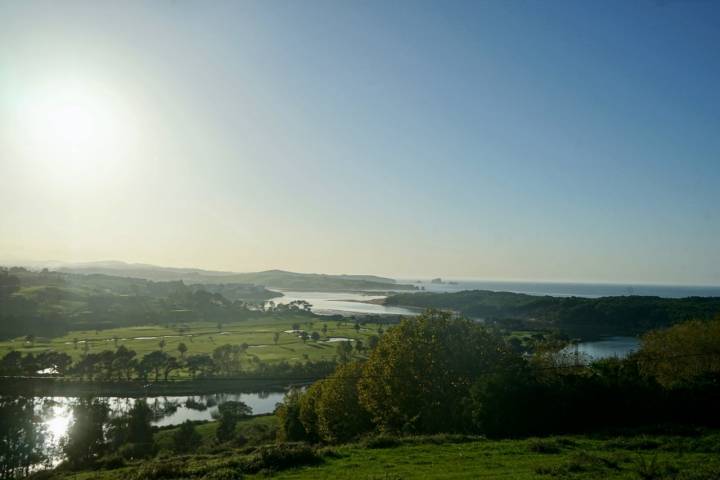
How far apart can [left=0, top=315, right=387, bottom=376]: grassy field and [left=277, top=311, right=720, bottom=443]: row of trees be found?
82.0 meters

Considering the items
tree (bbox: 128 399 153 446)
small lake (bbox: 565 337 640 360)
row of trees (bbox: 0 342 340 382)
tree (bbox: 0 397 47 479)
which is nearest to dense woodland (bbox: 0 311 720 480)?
tree (bbox: 0 397 47 479)

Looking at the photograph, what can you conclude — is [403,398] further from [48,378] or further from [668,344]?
[48,378]

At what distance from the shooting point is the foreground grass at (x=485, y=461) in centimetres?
1692

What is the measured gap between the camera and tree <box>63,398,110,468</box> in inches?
2227

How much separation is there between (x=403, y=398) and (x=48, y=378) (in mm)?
83630

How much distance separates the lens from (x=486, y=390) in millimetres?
28297

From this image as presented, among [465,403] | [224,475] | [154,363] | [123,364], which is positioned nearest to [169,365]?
[154,363]

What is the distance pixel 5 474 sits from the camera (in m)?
51.9

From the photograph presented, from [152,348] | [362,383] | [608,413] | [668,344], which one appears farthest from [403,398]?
[152,348]

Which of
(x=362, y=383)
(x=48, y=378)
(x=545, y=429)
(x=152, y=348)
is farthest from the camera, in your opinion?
(x=152, y=348)

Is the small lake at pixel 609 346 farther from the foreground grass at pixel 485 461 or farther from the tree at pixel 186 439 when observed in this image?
the foreground grass at pixel 485 461

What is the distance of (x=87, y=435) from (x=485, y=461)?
59462mm

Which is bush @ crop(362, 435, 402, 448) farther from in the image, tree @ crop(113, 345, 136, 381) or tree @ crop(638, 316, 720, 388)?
tree @ crop(113, 345, 136, 381)

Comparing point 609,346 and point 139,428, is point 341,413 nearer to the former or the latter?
point 139,428
